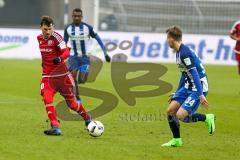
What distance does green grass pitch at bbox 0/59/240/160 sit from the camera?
445 inches

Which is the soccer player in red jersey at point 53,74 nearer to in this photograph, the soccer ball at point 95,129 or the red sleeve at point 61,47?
the red sleeve at point 61,47

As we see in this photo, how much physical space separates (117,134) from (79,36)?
618cm

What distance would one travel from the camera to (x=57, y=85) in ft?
44.1

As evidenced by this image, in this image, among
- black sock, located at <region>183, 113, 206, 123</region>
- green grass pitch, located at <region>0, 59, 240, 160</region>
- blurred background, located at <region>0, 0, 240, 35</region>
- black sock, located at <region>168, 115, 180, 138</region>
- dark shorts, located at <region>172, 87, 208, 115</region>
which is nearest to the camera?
green grass pitch, located at <region>0, 59, 240, 160</region>

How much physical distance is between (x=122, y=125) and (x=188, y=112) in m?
3.09

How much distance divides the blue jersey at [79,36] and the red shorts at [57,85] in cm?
566

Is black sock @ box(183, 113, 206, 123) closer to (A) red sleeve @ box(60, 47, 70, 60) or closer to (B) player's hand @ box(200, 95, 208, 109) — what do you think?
(B) player's hand @ box(200, 95, 208, 109)

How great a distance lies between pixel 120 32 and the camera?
121 feet

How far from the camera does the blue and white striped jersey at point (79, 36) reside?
62.8ft

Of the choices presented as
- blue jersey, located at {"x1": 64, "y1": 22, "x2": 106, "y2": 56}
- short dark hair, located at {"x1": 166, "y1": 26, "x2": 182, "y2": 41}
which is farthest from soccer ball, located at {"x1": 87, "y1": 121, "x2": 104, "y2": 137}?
blue jersey, located at {"x1": 64, "y1": 22, "x2": 106, "y2": 56}

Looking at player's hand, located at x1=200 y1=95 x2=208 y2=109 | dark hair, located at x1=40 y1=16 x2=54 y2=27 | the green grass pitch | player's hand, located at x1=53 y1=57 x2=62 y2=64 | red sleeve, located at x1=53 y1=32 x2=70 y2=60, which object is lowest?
the green grass pitch

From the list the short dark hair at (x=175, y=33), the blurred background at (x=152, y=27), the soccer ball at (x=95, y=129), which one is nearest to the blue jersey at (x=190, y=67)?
the short dark hair at (x=175, y=33)

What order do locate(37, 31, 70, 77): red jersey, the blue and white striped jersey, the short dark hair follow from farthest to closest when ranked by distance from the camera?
the blue and white striped jersey, locate(37, 31, 70, 77): red jersey, the short dark hair

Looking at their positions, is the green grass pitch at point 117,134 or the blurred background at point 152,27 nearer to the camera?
the green grass pitch at point 117,134
